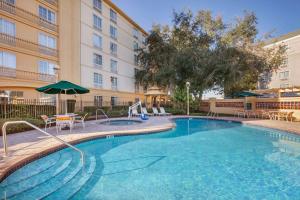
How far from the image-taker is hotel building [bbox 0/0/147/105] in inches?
653

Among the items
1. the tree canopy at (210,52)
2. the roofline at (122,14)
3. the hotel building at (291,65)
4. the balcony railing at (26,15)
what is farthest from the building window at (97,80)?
the hotel building at (291,65)

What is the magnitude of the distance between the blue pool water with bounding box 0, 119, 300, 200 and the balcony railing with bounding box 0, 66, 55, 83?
13.7 meters

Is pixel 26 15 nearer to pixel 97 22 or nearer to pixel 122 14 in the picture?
pixel 97 22

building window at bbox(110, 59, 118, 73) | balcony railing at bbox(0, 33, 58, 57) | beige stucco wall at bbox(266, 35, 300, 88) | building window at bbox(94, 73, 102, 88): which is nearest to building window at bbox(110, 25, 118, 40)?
building window at bbox(110, 59, 118, 73)

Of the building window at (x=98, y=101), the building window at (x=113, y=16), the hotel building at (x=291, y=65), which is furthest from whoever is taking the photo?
the hotel building at (x=291, y=65)

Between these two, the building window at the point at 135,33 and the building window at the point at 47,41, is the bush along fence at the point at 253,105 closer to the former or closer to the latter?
the building window at the point at 135,33

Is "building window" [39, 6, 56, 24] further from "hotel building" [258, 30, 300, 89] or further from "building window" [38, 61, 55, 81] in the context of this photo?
"hotel building" [258, 30, 300, 89]

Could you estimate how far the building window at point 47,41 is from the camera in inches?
757

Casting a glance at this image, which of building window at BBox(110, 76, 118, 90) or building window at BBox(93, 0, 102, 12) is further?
building window at BBox(110, 76, 118, 90)

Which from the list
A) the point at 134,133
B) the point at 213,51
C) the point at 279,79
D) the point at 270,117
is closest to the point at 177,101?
the point at 213,51

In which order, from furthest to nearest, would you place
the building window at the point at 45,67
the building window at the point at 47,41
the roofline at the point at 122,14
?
the roofline at the point at 122,14 < the building window at the point at 47,41 < the building window at the point at 45,67

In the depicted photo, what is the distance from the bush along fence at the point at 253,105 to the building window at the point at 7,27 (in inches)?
913

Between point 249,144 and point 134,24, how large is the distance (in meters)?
30.7

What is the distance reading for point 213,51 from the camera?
22.3m
